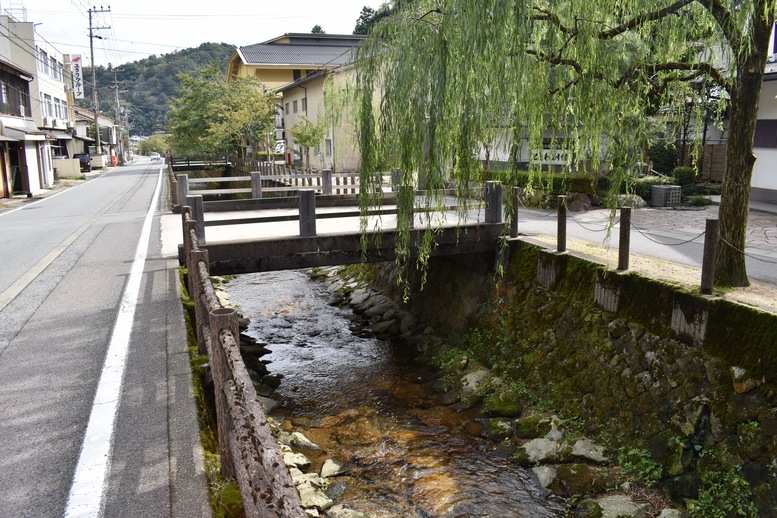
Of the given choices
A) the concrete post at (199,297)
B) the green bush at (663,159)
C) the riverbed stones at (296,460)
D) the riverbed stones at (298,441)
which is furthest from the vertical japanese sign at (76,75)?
the riverbed stones at (296,460)

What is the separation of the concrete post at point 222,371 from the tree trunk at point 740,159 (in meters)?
6.30

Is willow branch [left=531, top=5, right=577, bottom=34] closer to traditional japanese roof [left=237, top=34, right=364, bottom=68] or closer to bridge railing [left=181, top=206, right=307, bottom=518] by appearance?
bridge railing [left=181, top=206, right=307, bottom=518]

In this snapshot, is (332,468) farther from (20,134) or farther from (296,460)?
(20,134)

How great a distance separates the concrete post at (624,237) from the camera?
8083mm

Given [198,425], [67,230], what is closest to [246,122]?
[67,230]

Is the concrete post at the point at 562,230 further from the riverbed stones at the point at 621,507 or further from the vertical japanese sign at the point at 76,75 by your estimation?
the vertical japanese sign at the point at 76,75

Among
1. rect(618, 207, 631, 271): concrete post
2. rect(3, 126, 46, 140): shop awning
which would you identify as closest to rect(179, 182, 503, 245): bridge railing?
rect(618, 207, 631, 271): concrete post

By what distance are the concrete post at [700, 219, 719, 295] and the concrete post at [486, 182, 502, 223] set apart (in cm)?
463

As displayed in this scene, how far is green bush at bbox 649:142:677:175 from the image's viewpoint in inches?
835

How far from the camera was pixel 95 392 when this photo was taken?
5355 mm

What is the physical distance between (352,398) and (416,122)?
5135 mm

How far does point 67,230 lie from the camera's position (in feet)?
52.5

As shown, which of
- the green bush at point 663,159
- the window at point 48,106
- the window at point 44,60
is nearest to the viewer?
the green bush at point 663,159

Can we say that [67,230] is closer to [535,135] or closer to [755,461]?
[535,135]
